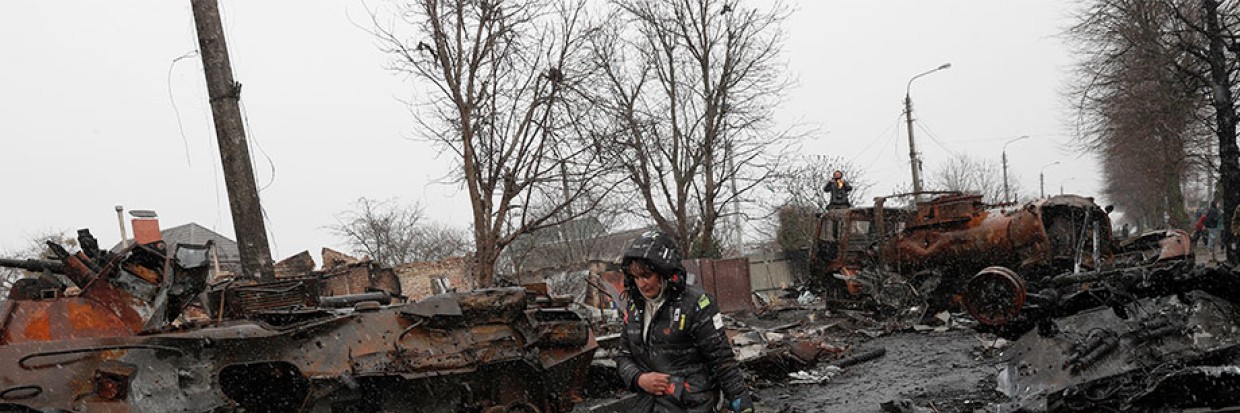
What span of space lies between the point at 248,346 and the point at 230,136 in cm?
327

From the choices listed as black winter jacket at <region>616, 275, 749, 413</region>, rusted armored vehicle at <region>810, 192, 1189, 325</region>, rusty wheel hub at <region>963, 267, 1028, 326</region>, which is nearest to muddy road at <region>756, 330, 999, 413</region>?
rusty wheel hub at <region>963, 267, 1028, 326</region>

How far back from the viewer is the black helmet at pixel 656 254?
3725mm

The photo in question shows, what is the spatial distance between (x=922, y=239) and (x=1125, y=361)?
A: 303 inches

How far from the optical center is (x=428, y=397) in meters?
6.04

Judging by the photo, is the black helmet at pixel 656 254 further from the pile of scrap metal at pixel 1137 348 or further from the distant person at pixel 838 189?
the distant person at pixel 838 189

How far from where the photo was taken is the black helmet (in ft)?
12.2

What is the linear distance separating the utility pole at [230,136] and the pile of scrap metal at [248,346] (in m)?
1.35

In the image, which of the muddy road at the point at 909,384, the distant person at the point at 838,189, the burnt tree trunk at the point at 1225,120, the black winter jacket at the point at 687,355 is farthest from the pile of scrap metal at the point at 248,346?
the burnt tree trunk at the point at 1225,120

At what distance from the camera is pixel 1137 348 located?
19.5 ft

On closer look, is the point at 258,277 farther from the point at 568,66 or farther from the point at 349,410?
the point at 568,66

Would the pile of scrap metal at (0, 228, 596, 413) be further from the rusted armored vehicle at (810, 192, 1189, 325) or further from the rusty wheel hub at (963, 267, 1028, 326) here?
the rusted armored vehicle at (810, 192, 1189, 325)

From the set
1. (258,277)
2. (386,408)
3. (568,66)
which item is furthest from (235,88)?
(568,66)

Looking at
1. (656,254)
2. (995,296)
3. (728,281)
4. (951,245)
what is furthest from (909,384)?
(728,281)

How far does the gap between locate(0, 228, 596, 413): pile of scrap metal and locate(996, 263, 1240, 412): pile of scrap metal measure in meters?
3.80
